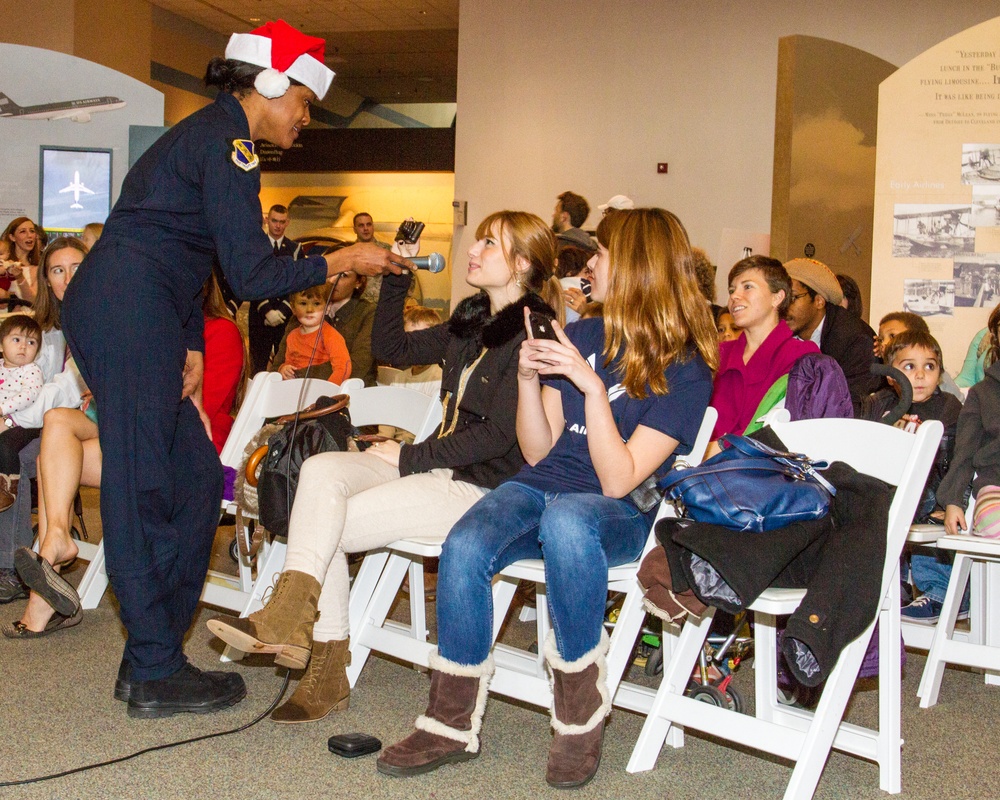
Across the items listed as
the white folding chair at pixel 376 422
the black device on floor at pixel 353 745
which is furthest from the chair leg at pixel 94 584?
the black device on floor at pixel 353 745

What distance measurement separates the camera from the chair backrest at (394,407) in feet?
10.3

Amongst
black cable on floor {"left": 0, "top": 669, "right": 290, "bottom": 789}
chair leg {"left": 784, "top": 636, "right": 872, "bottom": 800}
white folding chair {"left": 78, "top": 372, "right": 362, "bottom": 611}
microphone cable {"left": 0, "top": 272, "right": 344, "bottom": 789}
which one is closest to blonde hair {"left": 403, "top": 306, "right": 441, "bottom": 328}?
white folding chair {"left": 78, "top": 372, "right": 362, "bottom": 611}

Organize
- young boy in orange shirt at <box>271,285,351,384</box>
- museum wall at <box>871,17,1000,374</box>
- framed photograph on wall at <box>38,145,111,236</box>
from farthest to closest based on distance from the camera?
framed photograph on wall at <box>38,145,111,236</box> < museum wall at <box>871,17,1000,374</box> < young boy in orange shirt at <box>271,285,351,384</box>

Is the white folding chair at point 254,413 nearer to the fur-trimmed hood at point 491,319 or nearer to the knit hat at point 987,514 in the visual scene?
the fur-trimmed hood at point 491,319

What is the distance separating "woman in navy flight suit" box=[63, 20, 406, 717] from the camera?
7.86ft

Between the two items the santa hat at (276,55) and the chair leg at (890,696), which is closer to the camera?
the chair leg at (890,696)

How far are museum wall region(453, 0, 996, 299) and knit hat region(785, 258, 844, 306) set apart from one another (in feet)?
11.4

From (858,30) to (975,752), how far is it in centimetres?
625

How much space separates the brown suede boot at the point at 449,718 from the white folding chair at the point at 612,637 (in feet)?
0.57

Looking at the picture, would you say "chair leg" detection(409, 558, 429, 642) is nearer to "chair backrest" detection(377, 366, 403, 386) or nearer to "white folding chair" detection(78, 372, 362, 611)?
"white folding chair" detection(78, 372, 362, 611)

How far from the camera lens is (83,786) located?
6.92 feet

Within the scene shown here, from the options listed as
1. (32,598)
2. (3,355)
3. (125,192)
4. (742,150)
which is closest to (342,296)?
(3,355)

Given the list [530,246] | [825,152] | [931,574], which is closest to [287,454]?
[530,246]

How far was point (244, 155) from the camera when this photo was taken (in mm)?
2428
